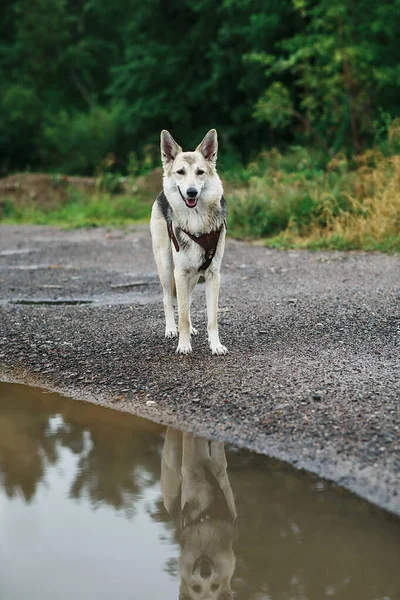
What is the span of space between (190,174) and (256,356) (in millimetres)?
1514

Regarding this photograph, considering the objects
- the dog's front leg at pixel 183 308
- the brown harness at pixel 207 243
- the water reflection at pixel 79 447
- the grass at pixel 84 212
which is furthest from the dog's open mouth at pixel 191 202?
the grass at pixel 84 212

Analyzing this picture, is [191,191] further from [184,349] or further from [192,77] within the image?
[192,77]

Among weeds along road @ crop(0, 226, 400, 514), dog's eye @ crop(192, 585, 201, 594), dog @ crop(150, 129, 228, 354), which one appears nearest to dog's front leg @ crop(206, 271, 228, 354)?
dog @ crop(150, 129, 228, 354)

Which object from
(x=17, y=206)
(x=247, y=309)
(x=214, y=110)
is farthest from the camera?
(x=214, y=110)

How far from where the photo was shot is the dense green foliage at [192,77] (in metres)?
18.9

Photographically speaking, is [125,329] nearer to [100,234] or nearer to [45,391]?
[45,391]

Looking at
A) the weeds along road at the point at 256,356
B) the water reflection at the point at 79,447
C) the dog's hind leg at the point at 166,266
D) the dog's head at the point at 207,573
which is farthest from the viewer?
the dog's hind leg at the point at 166,266

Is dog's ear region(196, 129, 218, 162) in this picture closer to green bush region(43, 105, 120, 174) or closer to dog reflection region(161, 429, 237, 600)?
dog reflection region(161, 429, 237, 600)

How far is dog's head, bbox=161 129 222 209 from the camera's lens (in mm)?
5930

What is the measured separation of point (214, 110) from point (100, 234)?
13.3 m

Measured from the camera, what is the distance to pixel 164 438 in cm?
470

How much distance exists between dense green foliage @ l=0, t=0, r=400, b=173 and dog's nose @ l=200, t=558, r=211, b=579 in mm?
13046

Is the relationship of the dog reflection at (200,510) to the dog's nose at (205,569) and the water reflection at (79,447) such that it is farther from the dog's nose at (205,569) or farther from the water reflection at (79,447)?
the water reflection at (79,447)

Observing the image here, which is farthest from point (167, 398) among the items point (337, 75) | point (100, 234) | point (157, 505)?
point (337, 75)
